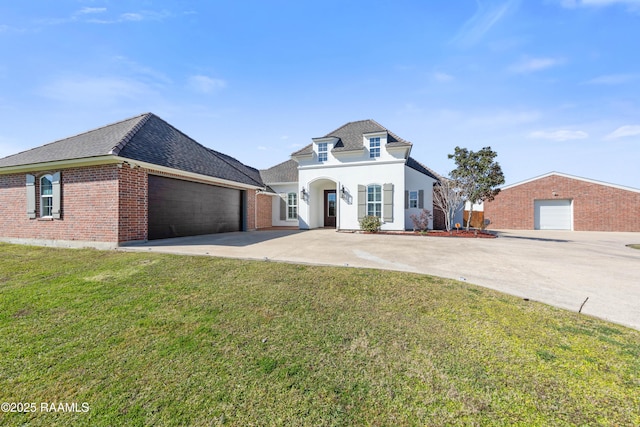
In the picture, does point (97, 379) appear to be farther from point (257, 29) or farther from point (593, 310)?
point (257, 29)

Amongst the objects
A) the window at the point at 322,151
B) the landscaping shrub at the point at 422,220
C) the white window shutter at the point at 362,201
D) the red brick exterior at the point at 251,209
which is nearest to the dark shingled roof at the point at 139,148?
the red brick exterior at the point at 251,209

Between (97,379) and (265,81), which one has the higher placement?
(265,81)

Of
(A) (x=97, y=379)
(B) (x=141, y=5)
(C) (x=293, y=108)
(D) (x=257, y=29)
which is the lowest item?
(A) (x=97, y=379)

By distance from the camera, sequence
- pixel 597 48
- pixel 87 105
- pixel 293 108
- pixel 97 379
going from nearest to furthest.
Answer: pixel 97 379 < pixel 597 48 < pixel 87 105 < pixel 293 108

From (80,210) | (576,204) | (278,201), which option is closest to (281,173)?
(278,201)

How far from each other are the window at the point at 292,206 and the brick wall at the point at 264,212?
1389mm

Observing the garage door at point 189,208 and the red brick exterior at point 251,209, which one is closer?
the garage door at point 189,208

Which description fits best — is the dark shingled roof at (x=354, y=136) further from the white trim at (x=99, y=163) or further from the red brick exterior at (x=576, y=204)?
the red brick exterior at (x=576, y=204)

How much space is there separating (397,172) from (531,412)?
42.5ft

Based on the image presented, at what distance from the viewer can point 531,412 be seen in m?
1.93

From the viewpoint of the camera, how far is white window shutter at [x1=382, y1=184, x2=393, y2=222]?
14.0 metres

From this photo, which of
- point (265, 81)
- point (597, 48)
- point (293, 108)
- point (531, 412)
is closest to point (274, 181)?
point (293, 108)

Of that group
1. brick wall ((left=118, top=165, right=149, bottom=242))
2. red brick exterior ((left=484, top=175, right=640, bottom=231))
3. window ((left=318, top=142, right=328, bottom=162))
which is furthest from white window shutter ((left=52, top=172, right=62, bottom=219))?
red brick exterior ((left=484, top=175, right=640, bottom=231))

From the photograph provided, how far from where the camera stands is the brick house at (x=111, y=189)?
804 cm
